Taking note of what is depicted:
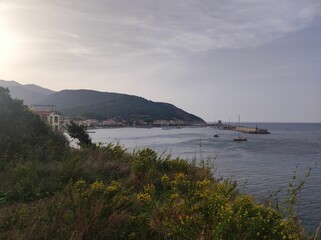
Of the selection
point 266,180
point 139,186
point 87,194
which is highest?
point 87,194

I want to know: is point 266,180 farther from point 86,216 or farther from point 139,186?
point 86,216

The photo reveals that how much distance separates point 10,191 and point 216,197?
4630mm

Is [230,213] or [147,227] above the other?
[230,213]

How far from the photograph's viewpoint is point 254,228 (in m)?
3.33

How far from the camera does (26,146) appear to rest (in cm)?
1119

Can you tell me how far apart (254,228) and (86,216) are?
2.27 metres

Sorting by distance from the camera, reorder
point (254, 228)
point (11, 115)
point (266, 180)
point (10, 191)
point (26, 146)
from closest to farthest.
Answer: point (254, 228) < point (10, 191) < point (26, 146) < point (11, 115) < point (266, 180)

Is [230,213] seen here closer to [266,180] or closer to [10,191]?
[10,191]

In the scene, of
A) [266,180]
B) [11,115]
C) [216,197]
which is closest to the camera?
[216,197]

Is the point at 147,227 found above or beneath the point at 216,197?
beneath

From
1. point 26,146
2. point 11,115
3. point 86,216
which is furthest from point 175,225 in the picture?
point 11,115

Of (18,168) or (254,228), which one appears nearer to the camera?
(254,228)

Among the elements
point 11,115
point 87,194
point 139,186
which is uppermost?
point 11,115

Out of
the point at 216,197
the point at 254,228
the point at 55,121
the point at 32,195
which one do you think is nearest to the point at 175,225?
the point at 216,197
